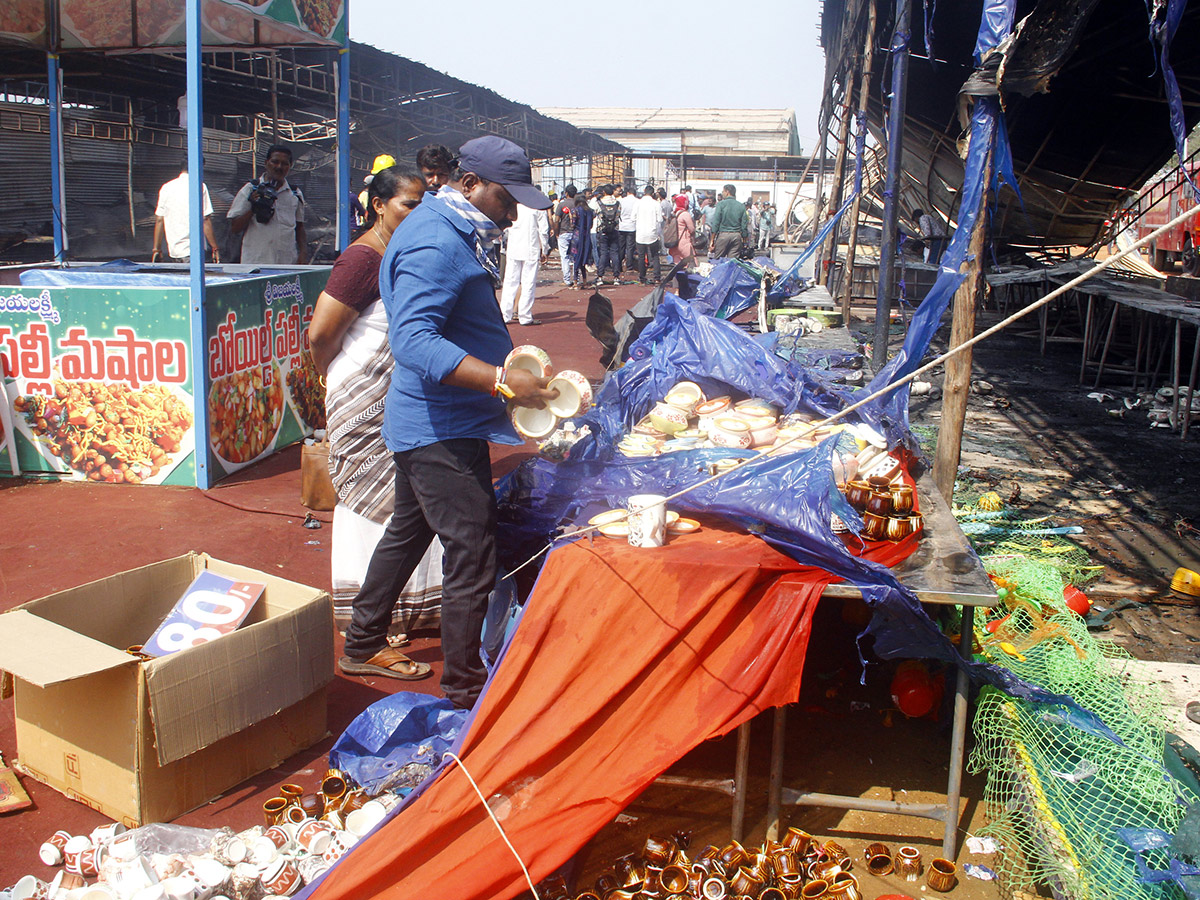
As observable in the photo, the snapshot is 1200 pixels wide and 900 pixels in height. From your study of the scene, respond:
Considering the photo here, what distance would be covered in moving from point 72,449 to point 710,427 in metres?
4.06

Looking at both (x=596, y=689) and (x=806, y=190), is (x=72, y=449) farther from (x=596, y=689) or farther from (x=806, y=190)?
(x=806, y=190)

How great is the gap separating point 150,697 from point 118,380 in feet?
11.6

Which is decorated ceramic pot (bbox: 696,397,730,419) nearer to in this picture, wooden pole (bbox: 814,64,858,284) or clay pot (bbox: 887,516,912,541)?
clay pot (bbox: 887,516,912,541)

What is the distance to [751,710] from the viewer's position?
8.09ft

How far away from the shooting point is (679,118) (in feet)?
143

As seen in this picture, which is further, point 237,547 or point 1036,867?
point 237,547

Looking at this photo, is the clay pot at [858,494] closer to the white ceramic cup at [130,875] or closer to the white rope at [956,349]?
the white rope at [956,349]

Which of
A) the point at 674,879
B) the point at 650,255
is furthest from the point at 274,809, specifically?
the point at 650,255

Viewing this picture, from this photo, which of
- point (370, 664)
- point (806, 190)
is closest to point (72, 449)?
point (370, 664)

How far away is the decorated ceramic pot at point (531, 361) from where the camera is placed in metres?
3.07

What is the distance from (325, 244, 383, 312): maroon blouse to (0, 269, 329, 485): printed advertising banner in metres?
2.18

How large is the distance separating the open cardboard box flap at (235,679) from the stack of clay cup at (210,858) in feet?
0.79

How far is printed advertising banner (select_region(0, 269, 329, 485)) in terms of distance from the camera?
5.25m

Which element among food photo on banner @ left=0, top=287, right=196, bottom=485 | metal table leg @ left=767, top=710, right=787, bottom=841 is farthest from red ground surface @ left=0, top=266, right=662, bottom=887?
metal table leg @ left=767, top=710, right=787, bottom=841
